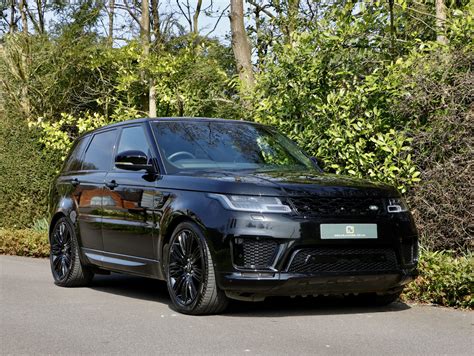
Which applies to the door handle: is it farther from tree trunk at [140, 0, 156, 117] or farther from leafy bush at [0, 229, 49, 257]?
tree trunk at [140, 0, 156, 117]

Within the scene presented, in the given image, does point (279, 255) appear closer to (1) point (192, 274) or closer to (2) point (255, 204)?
(2) point (255, 204)

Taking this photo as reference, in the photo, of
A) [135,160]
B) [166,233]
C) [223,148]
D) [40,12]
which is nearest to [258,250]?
[166,233]

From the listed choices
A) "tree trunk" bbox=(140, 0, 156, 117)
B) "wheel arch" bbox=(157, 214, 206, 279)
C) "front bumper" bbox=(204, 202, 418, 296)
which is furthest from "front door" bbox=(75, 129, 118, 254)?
"tree trunk" bbox=(140, 0, 156, 117)

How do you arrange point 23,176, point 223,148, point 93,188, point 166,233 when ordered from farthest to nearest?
point 23,176
point 93,188
point 223,148
point 166,233

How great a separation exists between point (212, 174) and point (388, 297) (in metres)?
2.04

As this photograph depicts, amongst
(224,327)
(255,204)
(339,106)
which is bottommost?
(224,327)

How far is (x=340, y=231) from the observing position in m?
7.29

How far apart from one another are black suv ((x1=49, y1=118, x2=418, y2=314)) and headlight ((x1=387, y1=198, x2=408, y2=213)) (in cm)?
1

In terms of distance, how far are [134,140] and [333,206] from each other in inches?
104

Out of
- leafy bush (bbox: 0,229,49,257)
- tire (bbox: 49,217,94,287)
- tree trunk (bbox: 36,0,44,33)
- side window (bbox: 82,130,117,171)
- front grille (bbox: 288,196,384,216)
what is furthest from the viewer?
tree trunk (bbox: 36,0,44,33)

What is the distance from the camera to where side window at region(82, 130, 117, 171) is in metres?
9.69

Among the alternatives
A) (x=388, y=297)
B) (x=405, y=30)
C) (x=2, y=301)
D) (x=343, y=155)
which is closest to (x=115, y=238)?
(x=2, y=301)

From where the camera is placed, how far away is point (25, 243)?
1506 centimetres

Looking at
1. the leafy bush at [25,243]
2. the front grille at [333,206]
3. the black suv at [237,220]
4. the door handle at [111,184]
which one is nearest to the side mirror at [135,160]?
the black suv at [237,220]
